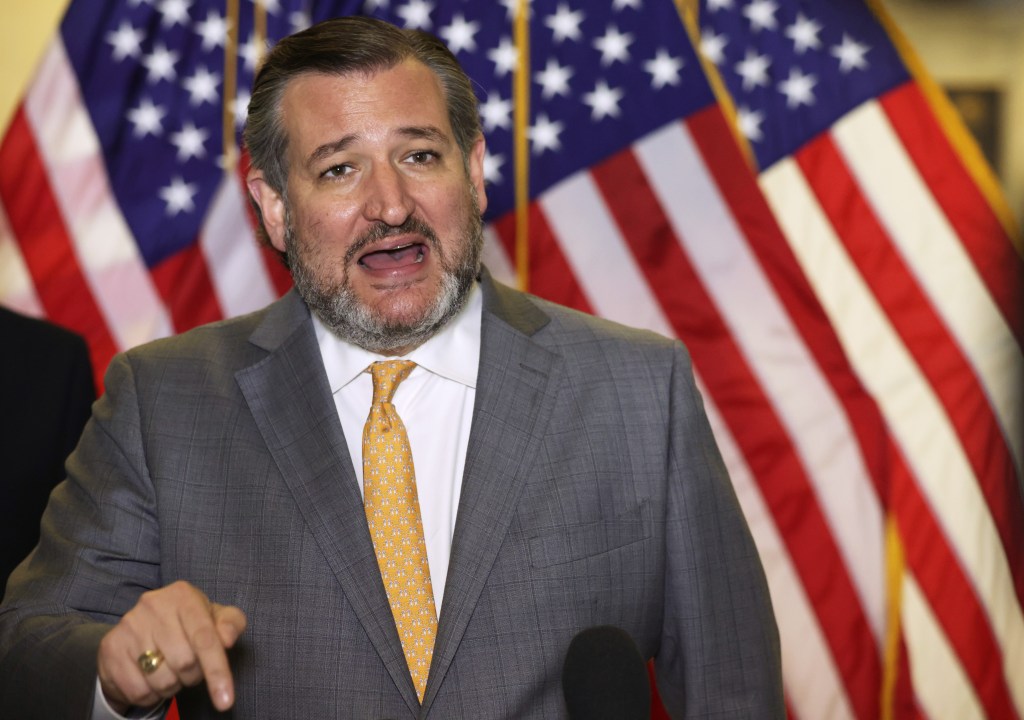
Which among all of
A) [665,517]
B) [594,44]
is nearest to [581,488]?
[665,517]

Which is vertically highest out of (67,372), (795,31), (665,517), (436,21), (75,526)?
(436,21)

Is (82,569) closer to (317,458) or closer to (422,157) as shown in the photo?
(317,458)

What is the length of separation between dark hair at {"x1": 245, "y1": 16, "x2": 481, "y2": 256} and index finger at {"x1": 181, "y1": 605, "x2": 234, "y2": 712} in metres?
0.89

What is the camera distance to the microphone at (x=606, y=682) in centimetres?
101

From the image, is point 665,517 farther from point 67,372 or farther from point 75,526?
point 67,372

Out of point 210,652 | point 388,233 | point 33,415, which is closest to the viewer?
point 210,652

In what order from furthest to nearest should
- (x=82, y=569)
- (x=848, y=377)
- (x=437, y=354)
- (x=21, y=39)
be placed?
(x=21, y=39), (x=848, y=377), (x=437, y=354), (x=82, y=569)

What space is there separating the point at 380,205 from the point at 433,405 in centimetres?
33

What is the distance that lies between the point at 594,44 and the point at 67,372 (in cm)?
163

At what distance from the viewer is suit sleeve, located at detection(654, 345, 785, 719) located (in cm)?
171

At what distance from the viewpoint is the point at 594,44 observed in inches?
121

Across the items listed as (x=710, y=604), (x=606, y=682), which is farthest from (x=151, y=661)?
(x=710, y=604)

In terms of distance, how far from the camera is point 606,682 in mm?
1028

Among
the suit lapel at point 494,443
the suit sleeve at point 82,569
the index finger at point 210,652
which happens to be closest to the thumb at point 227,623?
the index finger at point 210,652
